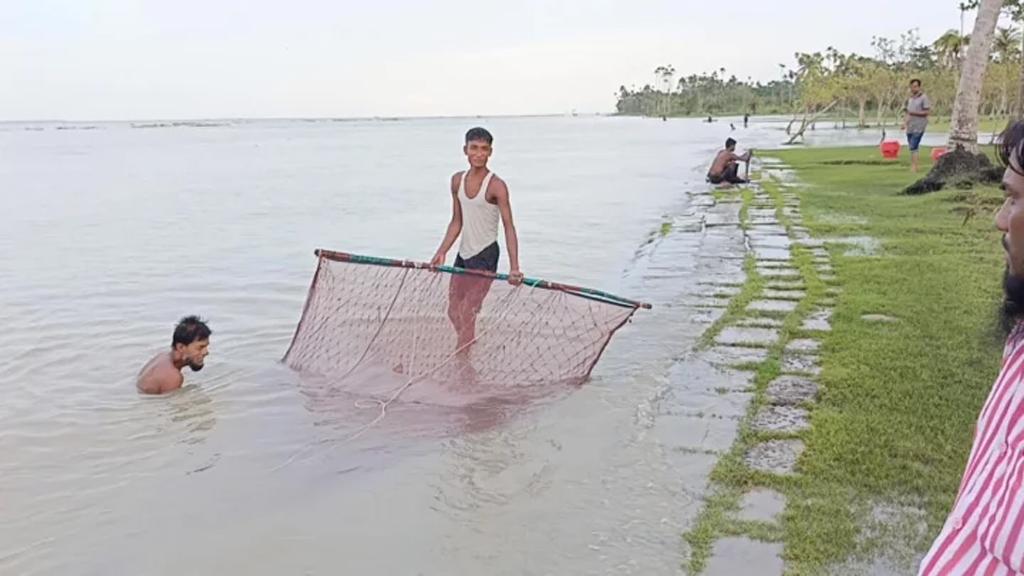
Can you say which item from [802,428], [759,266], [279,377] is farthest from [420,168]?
[802,428]

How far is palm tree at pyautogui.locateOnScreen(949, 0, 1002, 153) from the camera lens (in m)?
12.6

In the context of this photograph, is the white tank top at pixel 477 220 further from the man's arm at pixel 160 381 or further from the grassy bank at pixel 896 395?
the grassy bank at pixel 896 395

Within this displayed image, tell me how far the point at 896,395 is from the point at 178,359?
4.58 metres

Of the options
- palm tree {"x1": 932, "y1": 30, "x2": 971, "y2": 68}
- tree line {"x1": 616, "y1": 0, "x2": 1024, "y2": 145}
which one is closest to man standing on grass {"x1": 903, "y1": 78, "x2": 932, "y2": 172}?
tree line {"x1": 616, "y1": 0, "x2": 1024, "y2": 145}

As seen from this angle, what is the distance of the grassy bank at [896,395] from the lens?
341cm

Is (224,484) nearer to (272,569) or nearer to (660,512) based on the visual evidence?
(272,569)

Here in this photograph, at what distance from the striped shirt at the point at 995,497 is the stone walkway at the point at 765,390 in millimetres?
1670

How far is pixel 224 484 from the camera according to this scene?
4.48 meters

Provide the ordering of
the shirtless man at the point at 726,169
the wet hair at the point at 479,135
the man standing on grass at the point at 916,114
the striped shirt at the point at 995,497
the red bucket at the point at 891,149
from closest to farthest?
the striped shirt at the point at 995,497 < the wet hair at the point at 479,135 < the man standing on grass at the point at 916,114 < the shirtless man at the point at 726,169 < the red bucket at the point at 891,149

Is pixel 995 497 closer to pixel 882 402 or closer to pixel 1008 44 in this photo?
pixel 882 402

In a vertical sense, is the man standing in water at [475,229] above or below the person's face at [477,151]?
below

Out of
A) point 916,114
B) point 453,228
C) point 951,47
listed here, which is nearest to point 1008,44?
point 951,47

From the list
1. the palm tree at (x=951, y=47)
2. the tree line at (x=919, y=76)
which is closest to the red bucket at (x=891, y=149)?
the tree line at (x=919, y=76)

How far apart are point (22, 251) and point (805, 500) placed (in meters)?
12.8
